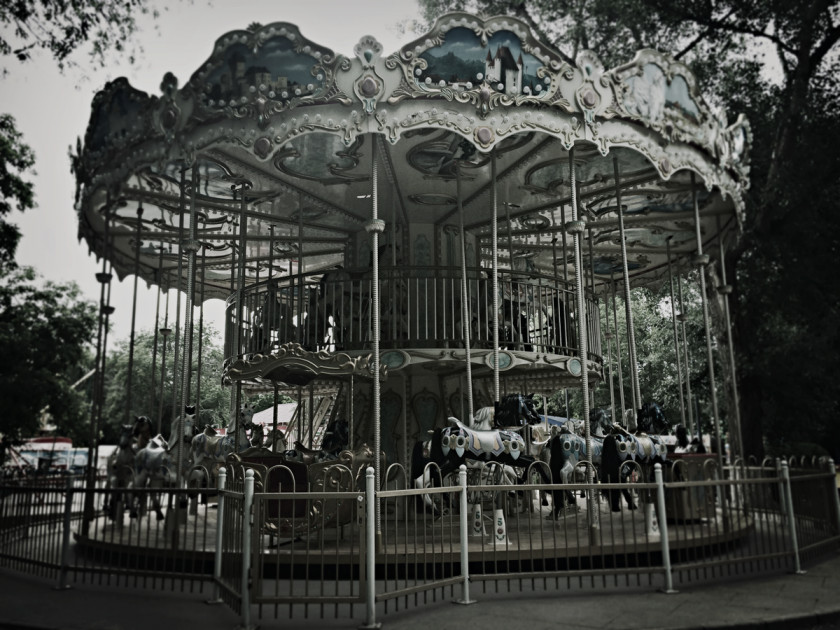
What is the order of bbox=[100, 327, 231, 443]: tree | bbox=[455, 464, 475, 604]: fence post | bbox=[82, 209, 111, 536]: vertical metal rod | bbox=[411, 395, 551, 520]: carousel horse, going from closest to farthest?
bbox=[455, 464, 475, 604]: fence post
bbox=[411, 395, 551, 520]: carousel horse
bbox=[82, 209, 111, 536]: vertical metal rod
bbox=[100, 327, 231, 443]: tree

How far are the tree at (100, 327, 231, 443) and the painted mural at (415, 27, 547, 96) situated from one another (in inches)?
1102

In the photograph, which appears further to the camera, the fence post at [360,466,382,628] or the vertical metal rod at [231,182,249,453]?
the vertical metal rod at [231,182,249,453]

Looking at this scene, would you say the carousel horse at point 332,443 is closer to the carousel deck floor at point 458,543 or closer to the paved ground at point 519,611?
the carousel deck floor at point 458,543

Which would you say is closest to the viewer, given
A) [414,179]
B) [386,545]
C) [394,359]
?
[386,545]

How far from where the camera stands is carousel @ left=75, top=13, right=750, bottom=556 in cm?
966

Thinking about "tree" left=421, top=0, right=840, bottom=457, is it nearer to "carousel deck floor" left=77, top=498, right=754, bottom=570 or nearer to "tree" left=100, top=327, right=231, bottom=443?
"carousel deck floor" left=77, top=498, right=754, bottom=570

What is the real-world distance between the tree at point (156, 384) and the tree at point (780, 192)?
2413cm

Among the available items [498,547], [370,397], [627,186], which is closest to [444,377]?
[370,397]

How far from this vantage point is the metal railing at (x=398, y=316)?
39.3ft

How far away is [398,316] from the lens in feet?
42.3

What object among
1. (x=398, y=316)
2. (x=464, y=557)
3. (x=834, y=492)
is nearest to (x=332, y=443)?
(x=398, y=316)

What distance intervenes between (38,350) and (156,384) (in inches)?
714

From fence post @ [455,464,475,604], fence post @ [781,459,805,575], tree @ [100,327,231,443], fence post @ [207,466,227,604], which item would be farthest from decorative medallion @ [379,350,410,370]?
tree @ [100,327,231,443]

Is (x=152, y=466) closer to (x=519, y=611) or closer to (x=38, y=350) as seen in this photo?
(x=519, y=611)
